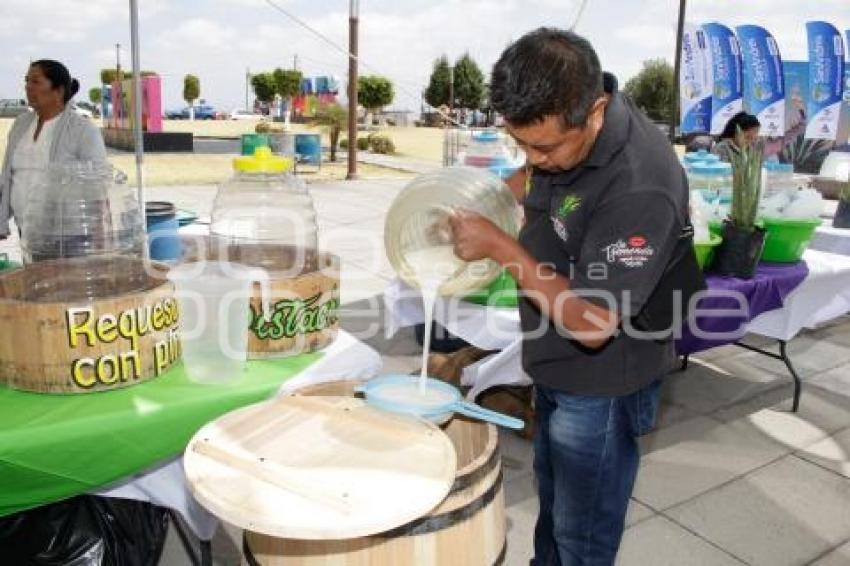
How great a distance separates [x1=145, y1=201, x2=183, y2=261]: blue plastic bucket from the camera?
9.20ft

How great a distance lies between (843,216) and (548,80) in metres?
4.59

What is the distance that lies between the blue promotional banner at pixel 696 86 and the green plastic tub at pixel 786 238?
34.8 ft

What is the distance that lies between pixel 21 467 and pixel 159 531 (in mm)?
819

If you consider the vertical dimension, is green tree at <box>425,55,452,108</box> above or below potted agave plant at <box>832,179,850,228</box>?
above

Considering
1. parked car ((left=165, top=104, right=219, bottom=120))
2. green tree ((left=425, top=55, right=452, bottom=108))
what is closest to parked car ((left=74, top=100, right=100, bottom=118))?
parked car ((left=165, top=104, right=219, bottom=120))

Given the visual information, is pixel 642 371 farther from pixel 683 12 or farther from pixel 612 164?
pixel 683 12

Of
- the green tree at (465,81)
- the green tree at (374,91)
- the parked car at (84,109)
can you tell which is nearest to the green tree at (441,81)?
the green tree at (465,81)

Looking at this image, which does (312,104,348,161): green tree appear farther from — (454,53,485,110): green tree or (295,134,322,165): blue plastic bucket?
(454,53,485,110): green tree

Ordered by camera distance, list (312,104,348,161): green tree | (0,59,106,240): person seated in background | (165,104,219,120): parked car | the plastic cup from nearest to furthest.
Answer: the plastic cup, (0,59,106,240): person seated in background, (312,104,348,161): green tree, (165,104,219,120): parked car

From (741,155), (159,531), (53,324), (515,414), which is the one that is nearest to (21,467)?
(53,324)

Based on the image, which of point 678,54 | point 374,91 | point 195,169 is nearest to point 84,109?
point 195,169

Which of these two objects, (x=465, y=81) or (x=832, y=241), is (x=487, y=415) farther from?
(x=465, y=81)

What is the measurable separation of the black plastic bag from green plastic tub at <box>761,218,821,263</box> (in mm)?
3128

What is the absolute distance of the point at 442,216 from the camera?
1.83m
